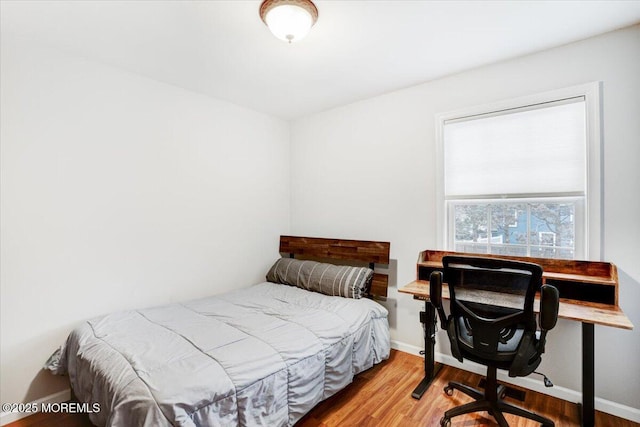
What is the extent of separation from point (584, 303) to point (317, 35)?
8.24 feet

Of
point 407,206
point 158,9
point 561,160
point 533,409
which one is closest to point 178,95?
point 158,9

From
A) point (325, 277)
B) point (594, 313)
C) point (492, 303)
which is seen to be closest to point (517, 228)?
point (594, 313)

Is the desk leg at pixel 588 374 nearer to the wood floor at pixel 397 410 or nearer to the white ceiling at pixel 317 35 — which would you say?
the wood floor at pixel 397 410

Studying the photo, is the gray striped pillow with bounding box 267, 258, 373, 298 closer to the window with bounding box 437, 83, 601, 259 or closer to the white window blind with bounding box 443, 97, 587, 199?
the window with bounding box 437, 83, 601, 259

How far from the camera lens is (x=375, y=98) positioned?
123 inches

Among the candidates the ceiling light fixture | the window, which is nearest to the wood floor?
the window

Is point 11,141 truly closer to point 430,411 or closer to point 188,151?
point 188,151

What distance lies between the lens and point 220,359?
163 centimetres

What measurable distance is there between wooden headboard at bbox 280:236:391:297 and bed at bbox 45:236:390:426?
0.05 ft

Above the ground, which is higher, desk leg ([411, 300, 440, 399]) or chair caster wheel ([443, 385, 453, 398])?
desk leg ([411, 300, 440, 399])

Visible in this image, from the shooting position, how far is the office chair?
63.8 inches

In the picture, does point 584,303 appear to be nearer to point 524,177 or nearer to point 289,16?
point 524,177

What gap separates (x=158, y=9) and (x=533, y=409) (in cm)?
355

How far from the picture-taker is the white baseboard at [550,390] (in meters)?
A: 1.98
